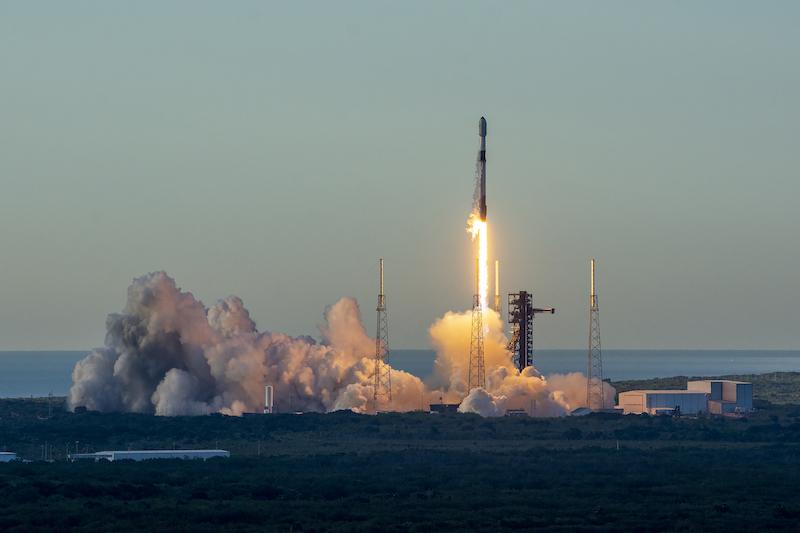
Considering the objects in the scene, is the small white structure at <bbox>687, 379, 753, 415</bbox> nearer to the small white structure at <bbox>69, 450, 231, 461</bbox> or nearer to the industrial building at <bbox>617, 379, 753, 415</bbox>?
the industrial building at <bbox>617, 379, 753, 415</bbox>

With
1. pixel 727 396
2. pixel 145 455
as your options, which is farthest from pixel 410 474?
pixel 727 396

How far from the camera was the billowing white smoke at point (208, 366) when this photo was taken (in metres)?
137

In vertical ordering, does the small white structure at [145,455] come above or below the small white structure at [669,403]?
below

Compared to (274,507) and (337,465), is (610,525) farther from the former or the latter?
(337,465)

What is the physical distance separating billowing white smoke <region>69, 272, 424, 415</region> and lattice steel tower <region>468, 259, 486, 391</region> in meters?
6.99

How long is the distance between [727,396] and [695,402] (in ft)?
11.2

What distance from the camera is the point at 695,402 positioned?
147000 millimetres

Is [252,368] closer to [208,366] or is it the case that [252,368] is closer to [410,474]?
[208,366]

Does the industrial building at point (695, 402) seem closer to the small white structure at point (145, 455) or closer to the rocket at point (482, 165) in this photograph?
the rocket at point (482, 165)

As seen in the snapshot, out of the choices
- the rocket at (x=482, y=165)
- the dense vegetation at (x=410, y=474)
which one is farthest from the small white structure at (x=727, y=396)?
the rocket at (x=482, y=165)

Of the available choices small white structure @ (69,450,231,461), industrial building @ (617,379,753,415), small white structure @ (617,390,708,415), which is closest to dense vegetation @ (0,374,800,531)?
small white structure @ (69,450,231,461)

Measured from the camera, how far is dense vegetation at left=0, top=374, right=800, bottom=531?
281 ft

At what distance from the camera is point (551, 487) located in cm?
10088

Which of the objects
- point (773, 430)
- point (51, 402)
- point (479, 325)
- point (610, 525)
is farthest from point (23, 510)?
point (51, 402)
